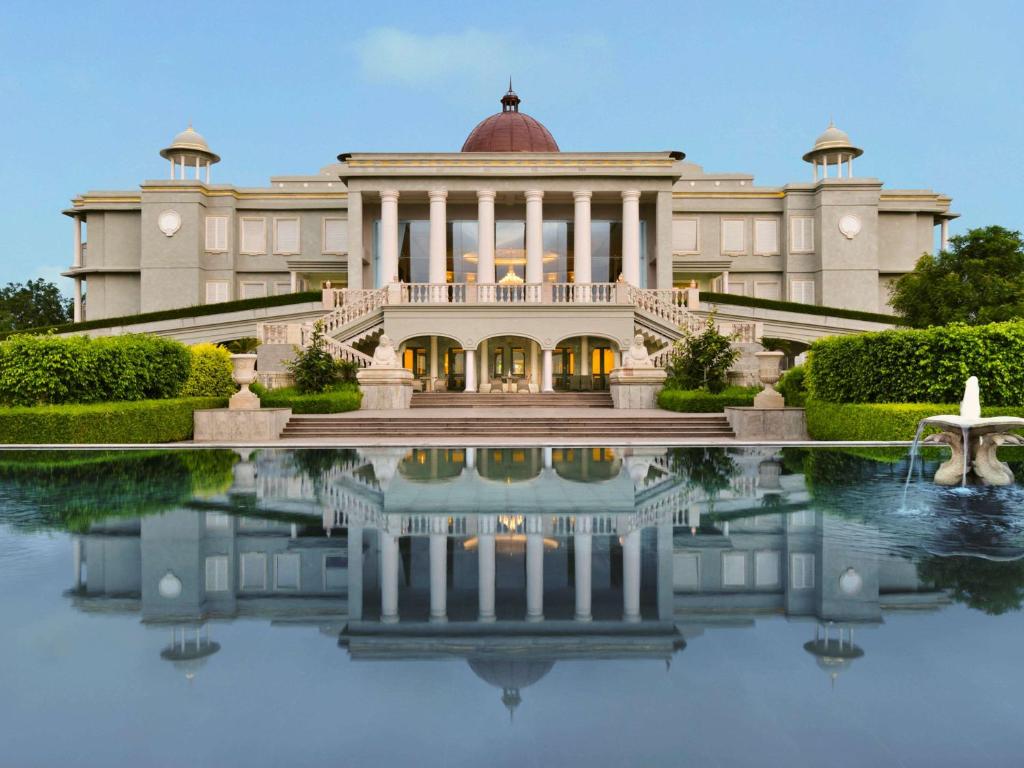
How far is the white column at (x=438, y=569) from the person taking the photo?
4.67m

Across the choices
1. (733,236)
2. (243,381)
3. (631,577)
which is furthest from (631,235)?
(631,577)

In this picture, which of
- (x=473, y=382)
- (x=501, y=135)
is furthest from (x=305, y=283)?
(x=473, y=382)

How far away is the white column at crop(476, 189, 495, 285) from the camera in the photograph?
3388cm

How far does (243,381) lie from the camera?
19625 mm

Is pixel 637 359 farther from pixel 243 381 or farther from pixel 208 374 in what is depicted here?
pixel 208 374

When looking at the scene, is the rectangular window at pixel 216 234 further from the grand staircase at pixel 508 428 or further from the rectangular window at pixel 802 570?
the rectangular window at pixel 802 570

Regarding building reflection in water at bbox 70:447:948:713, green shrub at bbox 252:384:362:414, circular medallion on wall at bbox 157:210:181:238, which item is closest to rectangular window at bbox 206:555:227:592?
building reflection in water at bbox 70:447:948:713

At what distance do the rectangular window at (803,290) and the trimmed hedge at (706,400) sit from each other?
71.4 feet

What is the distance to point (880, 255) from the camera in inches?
1646

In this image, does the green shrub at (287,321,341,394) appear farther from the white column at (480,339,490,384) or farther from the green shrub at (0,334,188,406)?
the white column at (480,339,490,384)

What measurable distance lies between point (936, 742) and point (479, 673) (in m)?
2.04

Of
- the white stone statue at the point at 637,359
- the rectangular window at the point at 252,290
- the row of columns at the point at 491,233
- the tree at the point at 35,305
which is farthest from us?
the tree at the point at 35,305

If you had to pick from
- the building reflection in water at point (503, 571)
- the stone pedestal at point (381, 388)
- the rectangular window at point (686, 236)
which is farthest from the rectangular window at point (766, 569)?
the rectangular window at point (686, 236)

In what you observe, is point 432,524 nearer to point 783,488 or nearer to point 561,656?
point 561,656
